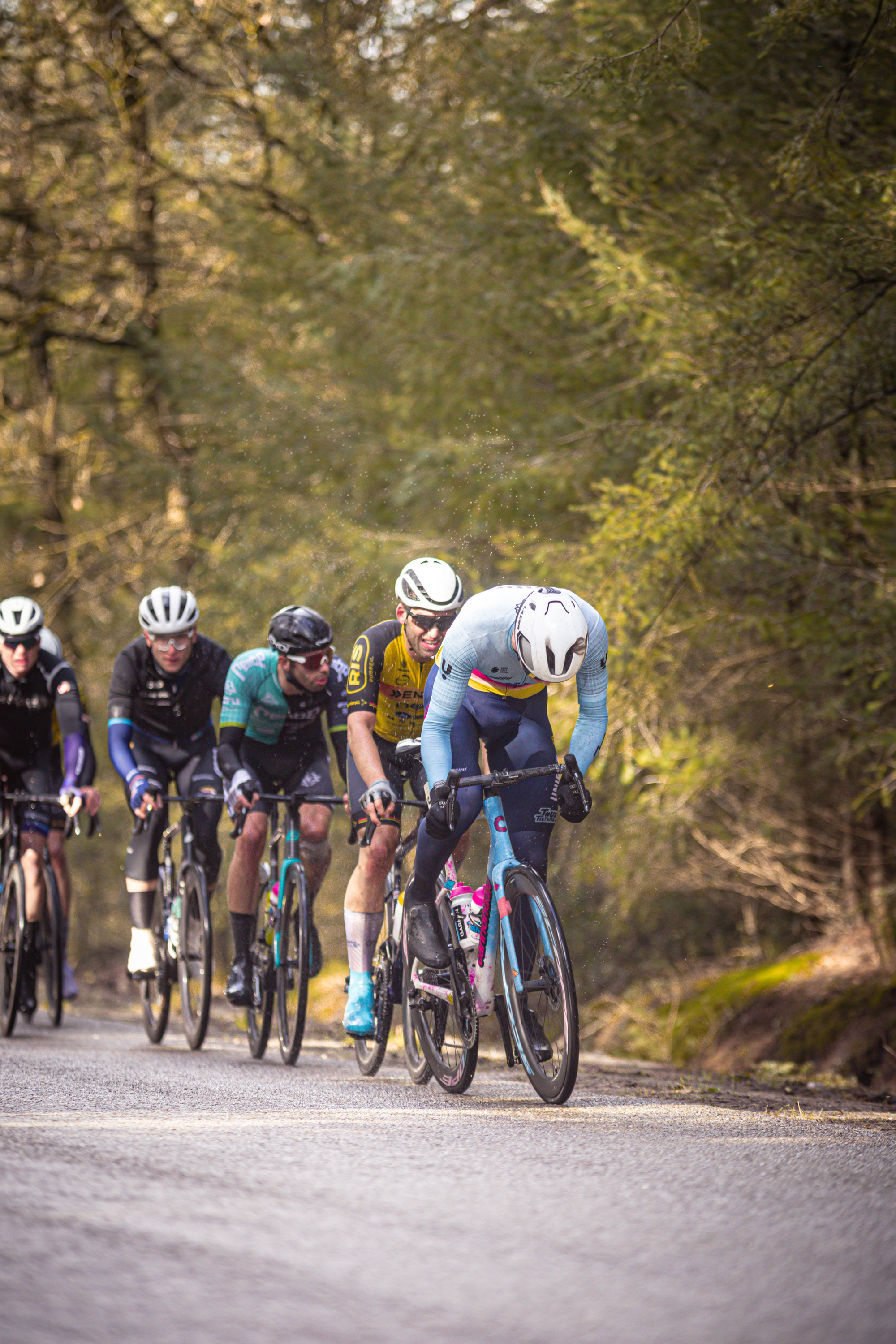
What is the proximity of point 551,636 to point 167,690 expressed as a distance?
3.89 meters

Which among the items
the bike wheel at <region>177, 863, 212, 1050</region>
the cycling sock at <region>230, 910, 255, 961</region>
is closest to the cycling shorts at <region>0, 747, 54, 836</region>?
the bike wheel at <region>177, 863, 212, 1050</region>

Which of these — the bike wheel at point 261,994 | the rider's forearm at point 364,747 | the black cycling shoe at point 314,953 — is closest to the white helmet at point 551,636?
the rider's forearm at point 364,747

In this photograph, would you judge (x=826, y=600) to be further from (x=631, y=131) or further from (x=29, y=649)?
(x=29, y=649)

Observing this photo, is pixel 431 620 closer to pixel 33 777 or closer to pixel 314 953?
pixel 314 953

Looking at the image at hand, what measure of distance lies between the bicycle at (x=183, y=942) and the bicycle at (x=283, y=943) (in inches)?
12.0

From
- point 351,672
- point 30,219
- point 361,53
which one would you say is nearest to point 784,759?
point 351,672

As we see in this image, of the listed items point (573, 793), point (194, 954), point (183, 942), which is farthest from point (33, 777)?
point (573, 793)

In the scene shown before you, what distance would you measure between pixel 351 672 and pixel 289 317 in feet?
34.3

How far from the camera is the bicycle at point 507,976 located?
533 centimetres

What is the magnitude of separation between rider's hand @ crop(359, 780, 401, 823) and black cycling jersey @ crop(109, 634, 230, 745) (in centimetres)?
258

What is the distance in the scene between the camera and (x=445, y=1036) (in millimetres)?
6176

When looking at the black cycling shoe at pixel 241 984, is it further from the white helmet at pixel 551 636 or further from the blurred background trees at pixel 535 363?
the blurred background trees at pixel 535 363

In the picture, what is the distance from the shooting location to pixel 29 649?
896 centimetres

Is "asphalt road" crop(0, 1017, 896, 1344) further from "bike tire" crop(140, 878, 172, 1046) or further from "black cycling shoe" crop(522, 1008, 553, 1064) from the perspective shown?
"bike tire" crop(140, 878, 172, 1046)
